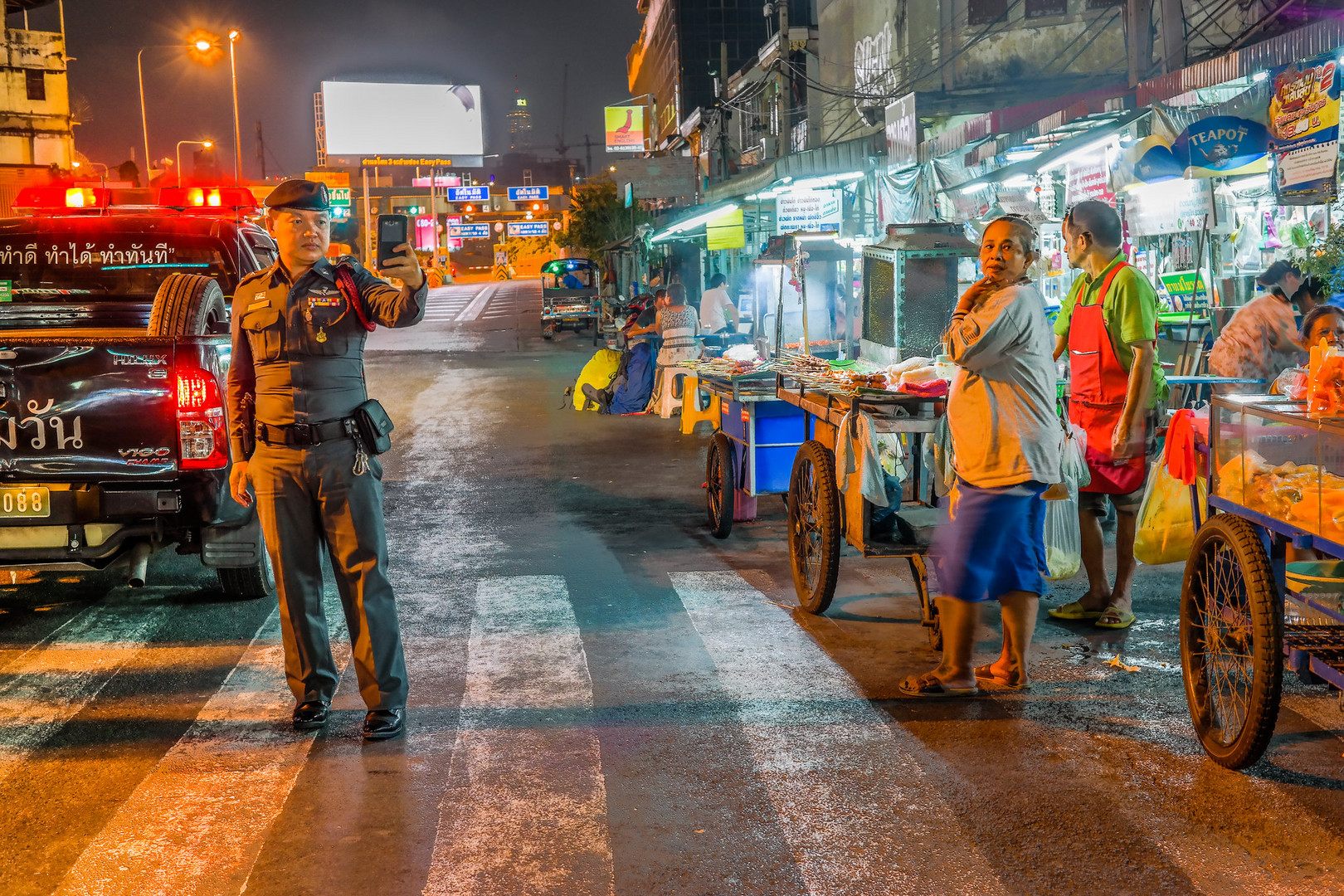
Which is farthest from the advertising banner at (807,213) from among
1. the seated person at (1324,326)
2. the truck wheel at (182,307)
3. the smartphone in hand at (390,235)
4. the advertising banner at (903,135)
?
the smartphone in hand at (390,235)

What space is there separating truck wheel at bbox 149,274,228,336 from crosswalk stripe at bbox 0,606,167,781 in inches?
64.9

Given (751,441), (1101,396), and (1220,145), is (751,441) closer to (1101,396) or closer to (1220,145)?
(1101,396)

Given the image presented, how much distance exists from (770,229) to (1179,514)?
19799 millimetres

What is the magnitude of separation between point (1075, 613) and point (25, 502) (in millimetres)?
5369

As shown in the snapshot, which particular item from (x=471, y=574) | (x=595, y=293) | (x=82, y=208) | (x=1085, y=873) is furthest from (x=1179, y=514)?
(x=595, y=293)

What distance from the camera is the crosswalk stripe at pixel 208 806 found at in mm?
3703

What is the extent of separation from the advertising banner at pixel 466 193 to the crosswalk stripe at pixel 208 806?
93.2 meters

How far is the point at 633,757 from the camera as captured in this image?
182 inches

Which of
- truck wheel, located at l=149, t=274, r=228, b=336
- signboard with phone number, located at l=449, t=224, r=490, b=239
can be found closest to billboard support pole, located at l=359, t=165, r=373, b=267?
signboard with phone number, located at l=449, t=224, r=490, b=239

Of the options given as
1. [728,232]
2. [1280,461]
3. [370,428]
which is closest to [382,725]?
[370,428]

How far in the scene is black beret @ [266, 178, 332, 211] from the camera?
4.79 metres

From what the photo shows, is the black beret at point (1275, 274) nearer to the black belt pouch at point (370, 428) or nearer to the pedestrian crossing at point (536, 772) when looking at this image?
the pedestrian crossing at point (536, 772)

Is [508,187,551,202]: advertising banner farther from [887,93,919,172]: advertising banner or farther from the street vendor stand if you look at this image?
the street vendor stand

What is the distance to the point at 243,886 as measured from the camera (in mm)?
3631
